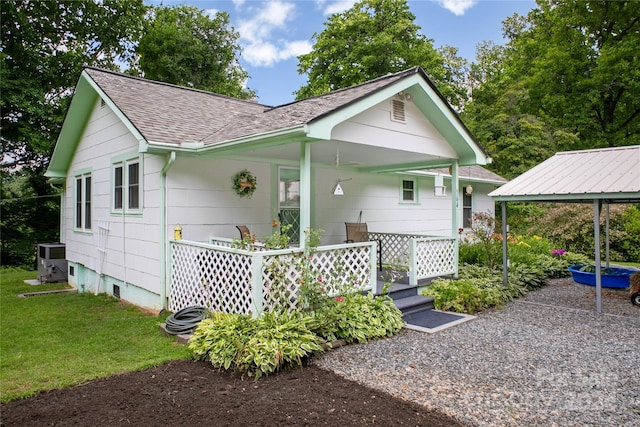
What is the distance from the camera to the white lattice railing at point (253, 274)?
205 inches

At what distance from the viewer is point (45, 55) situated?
16.4m

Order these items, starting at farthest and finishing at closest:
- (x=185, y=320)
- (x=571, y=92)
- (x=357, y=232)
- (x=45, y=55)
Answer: (x=571, y=92), (x=45, y=55), (x=357, y=232), (x=185, y=320)

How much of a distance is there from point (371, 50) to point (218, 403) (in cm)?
2189

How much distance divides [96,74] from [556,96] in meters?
18.6

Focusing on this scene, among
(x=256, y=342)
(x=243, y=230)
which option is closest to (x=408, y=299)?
(x=243, y=230)

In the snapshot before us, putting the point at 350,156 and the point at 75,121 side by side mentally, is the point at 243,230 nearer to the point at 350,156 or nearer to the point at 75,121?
the point at 350,156

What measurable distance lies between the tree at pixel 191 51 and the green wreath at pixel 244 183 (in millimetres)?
17529

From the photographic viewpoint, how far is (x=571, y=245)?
45.7 feet

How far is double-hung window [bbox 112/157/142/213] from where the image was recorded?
773 centimetres

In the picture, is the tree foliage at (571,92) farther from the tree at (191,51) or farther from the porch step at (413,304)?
the tree at (191,51)

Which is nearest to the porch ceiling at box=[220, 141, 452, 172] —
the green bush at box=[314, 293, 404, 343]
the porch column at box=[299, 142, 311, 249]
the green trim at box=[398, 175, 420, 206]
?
the porch column at box=[299, 142, 311, 249]

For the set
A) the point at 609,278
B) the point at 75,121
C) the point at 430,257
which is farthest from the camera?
the point at 75,121

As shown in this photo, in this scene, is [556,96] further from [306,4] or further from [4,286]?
[4,286]

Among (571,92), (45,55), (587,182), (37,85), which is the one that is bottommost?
(587,182)
